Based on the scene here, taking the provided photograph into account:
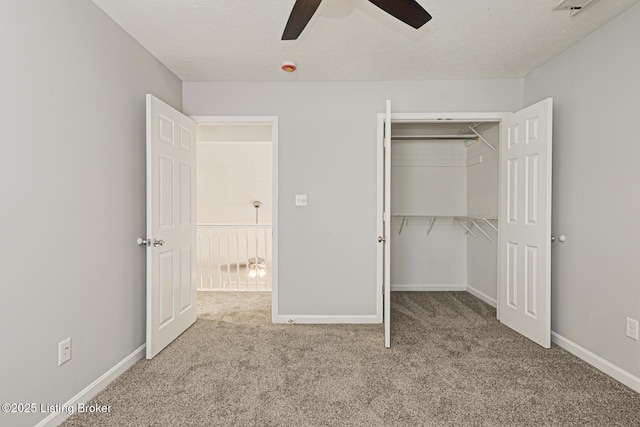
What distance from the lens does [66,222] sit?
198cm

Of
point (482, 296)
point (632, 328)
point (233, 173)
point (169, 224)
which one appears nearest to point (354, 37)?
point (169, 224)

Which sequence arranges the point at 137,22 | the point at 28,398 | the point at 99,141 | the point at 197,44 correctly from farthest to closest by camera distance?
the point at 197,44
the point at 137,22
the point at 99,141
the point at 28,398

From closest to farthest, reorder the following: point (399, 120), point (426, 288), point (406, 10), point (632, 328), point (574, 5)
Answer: point (406, 10)
point (574, 5)
point (632, 328)
point (399, 120)
point (426, 288)

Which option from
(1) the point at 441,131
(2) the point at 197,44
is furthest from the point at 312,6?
(1) the point at 441,131

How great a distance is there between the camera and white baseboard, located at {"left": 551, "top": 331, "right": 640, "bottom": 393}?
2.27 m

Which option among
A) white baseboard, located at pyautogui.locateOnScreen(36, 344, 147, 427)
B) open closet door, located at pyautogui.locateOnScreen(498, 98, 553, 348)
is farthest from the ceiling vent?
→ white baseboard, located at pyautogui.locateOnScreen(36, 344, 147, 427)

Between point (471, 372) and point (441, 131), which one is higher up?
point (441, 131)

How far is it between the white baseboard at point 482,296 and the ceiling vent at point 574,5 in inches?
116

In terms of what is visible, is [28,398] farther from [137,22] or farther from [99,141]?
[137,22]

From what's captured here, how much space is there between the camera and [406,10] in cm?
179

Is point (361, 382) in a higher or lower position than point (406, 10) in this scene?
lower

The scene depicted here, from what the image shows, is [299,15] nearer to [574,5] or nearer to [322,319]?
[574,5]

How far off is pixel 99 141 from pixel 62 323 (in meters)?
1.09

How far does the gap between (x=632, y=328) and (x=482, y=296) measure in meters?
2.17
